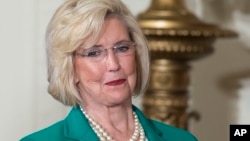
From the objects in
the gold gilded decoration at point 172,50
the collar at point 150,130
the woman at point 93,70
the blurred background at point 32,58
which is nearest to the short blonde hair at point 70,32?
the woman at point 93,70

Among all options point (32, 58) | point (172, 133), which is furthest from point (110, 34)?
point (32, 58)

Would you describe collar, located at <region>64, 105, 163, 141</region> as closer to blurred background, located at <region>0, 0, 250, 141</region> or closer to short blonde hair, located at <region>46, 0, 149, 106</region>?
short blonde hair, located at <region>46, 0, 149, 106</region>

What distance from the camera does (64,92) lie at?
156cm

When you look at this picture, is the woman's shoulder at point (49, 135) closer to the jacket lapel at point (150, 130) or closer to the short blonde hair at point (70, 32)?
the short blonde hair at point (70, 32)

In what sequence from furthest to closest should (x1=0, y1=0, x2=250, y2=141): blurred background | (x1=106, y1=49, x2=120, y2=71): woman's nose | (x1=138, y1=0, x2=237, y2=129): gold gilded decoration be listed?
1. (x1=0, y1=0, x2=250, y2=141): blurred background
2. (x1=138, y1=0, x2=237, y2=129): gold gilded decoration
3. (x1=106, y1=49, x2=120, y2=71): woman's nose

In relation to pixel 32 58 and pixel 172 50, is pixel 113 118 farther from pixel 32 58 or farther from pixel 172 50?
pixel 32 58

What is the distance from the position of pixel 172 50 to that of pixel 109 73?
589mm

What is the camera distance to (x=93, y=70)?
1.51m

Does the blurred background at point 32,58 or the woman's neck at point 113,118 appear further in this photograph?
the blurred background at point 32,58

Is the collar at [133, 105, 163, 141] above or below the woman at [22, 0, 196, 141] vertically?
below

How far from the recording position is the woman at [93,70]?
59.3 inches

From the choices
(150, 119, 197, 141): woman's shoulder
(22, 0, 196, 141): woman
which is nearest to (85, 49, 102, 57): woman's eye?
(22, 0, 196, 141): woman

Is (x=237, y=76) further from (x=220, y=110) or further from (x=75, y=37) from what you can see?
(x=75, y=37)

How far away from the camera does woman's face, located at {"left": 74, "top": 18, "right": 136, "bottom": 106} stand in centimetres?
151
